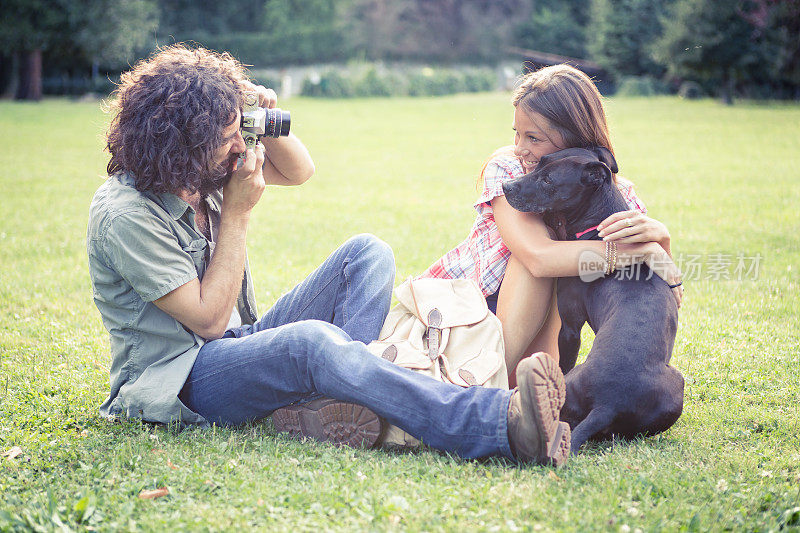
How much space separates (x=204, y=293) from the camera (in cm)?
304

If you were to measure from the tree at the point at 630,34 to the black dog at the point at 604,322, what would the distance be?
36410mm

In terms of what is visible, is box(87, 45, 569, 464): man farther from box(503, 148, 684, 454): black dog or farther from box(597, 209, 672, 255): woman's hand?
box(597, 209, 672, 255): woman's hand

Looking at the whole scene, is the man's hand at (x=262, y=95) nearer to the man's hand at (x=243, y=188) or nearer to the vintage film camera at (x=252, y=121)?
the vintage film camera at (x=252, y=121)

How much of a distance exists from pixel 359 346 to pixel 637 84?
36117mm

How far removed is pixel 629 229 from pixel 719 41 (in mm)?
28201

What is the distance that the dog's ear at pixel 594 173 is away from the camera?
3.41m

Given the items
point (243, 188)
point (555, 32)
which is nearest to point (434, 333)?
point (243, 188)

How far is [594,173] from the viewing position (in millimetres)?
3424

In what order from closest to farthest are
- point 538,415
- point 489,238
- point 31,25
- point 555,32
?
point 538,415, point 489,238, point 31,25, point 555,32

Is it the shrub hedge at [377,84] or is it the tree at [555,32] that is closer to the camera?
the shrub hedge at [377,84]

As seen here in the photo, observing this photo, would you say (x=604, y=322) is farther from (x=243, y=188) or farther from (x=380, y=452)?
(x=243, y=188)

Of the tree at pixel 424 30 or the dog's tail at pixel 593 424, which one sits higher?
the tree at pixel 424 30

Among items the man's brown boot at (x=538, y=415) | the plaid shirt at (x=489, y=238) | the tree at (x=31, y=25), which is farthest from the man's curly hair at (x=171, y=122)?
the tree at (x=31, y=25)

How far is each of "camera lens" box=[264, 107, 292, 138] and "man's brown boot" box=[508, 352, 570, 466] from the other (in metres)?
1.59
